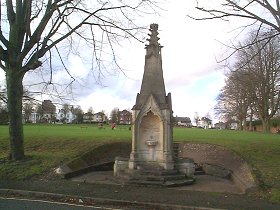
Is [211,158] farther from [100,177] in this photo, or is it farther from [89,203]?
[89,203]

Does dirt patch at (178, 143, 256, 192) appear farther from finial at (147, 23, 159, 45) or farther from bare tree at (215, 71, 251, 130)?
bare tree at (215, 71, 251, 130)

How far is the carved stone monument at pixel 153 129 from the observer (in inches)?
667

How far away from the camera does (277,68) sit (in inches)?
1821

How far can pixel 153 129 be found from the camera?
17531mm

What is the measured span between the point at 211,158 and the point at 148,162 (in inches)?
276

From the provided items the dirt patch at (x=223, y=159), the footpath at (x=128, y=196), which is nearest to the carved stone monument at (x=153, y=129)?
the dirt patch at (x=223, y=159)

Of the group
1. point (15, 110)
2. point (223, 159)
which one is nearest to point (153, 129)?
point (223, 159)

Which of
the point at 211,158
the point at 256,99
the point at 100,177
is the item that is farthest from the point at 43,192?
the point at 256,99

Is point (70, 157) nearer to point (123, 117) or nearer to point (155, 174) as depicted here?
point (155, 174)

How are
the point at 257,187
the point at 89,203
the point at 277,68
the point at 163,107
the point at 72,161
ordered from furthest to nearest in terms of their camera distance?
the point at 277,68, the point at 72,161, the point at 163,107, the point at 257,187, the point at 89,203

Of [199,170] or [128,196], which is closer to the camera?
[128,196]

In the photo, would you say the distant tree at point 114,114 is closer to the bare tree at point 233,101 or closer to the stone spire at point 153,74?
the bare tree at point 233,101

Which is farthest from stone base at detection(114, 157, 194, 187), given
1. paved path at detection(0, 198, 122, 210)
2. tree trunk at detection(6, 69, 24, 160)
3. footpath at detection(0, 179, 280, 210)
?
tree trunk at detection(6, 69, 24, 160)

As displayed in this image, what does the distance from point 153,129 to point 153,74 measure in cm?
265
